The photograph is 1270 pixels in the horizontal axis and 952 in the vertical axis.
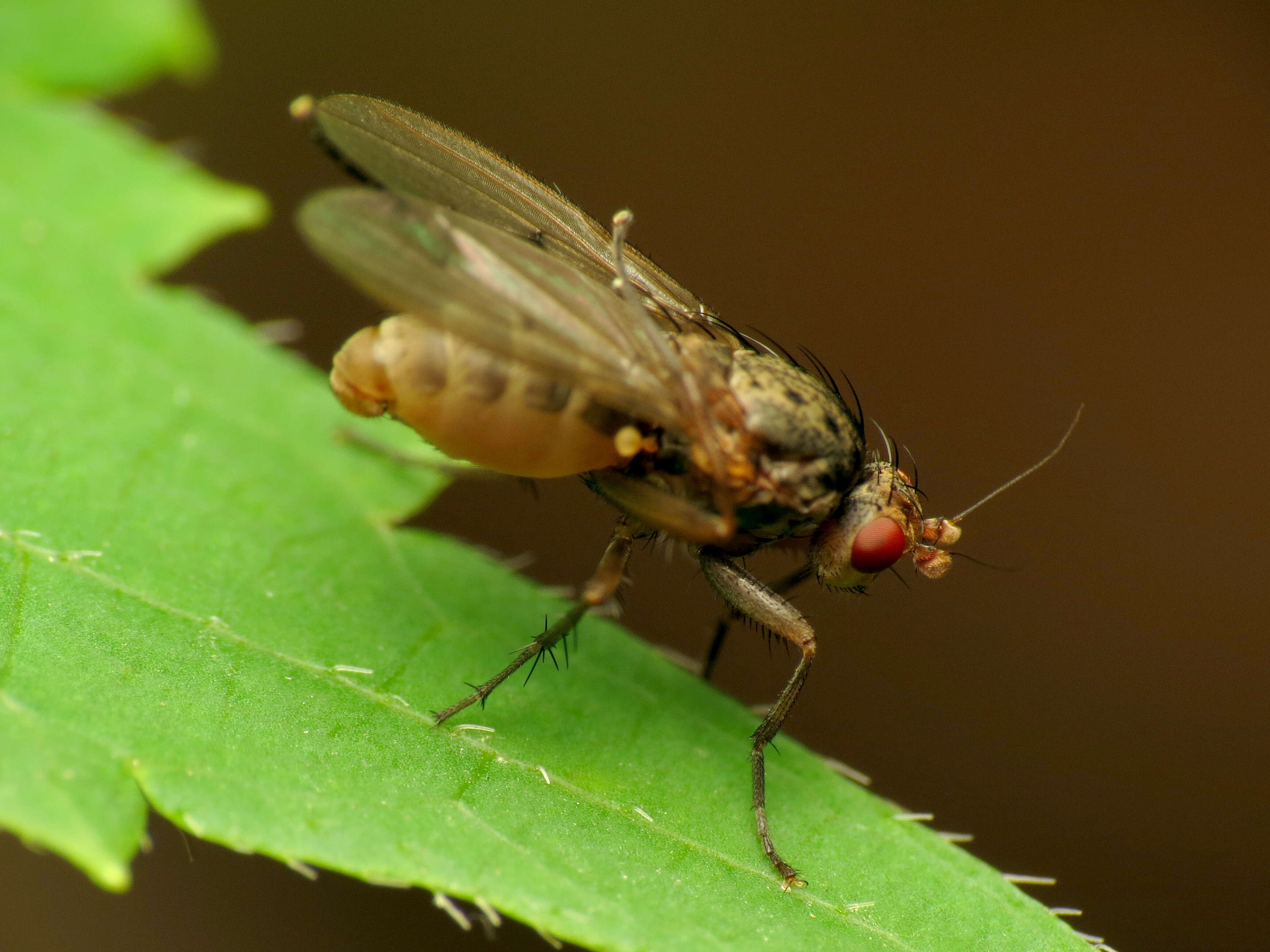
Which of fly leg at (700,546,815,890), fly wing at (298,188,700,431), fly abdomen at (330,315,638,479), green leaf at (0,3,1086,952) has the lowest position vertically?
green leaf at (0,3,1086,952)

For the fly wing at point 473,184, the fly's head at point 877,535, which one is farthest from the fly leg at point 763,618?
the fly wing at point 473,184

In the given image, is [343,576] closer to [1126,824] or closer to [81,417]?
[81,417]

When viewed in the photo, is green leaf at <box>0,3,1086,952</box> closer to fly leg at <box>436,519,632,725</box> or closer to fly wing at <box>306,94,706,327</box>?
fly leg at <box>436,519,632,725</box>

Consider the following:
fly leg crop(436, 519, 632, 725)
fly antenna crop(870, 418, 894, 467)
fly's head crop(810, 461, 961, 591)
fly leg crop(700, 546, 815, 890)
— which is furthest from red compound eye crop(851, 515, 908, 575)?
fly leg crop(436, 519, 632, 725)

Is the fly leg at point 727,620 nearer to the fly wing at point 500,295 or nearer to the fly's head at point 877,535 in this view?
the fly's head at point 877,535

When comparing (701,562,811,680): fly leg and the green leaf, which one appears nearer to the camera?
the green leaf

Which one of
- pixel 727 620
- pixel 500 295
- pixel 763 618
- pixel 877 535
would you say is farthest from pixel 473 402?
pixel 727 620

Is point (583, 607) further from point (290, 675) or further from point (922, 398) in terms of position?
point (922, 398)
